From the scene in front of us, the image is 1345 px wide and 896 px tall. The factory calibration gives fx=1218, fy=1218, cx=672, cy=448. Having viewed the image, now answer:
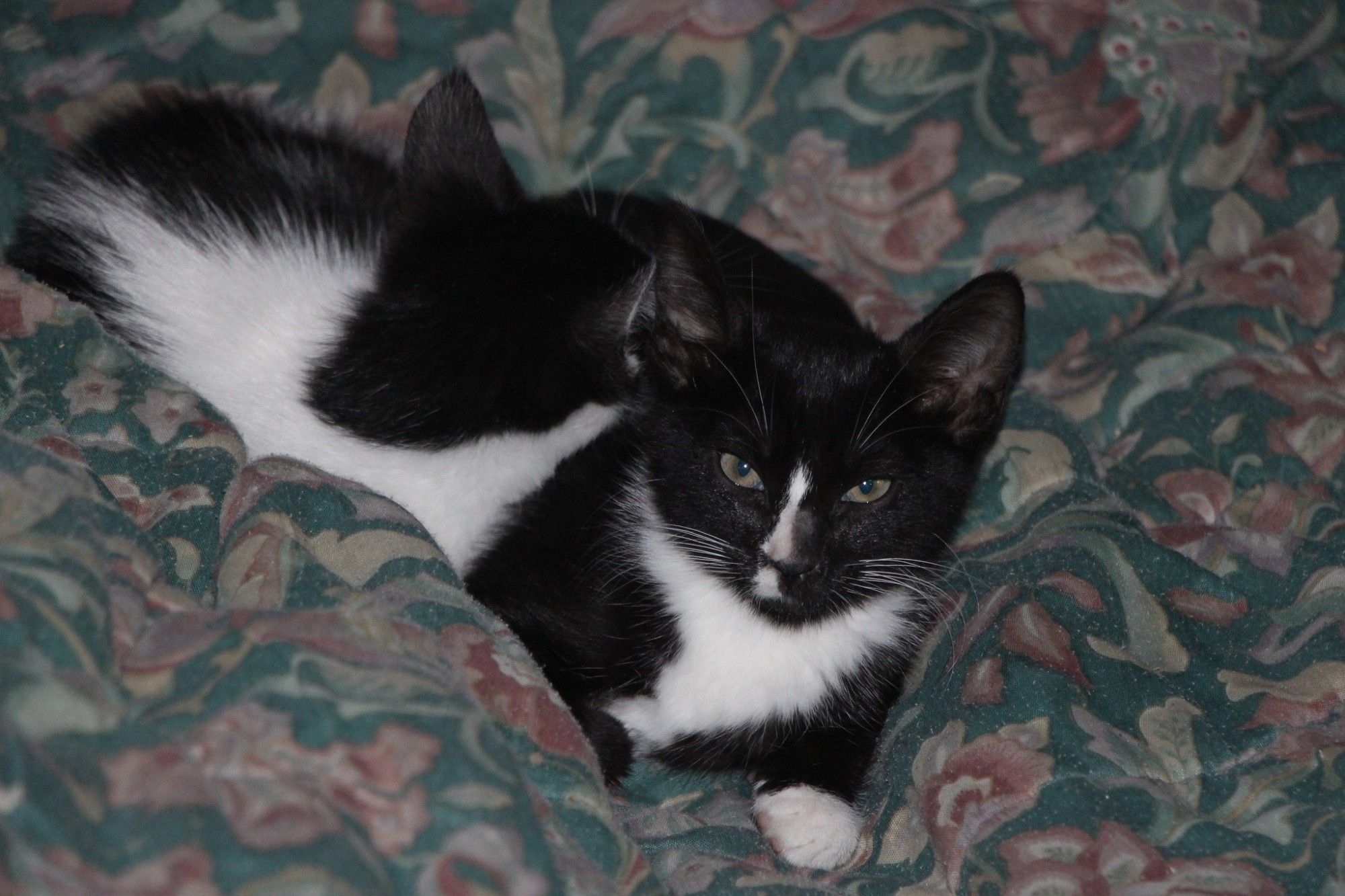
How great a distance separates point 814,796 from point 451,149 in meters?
1.01

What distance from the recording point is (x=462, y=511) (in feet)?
5.57

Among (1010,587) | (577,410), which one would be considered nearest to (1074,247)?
(1010,587)

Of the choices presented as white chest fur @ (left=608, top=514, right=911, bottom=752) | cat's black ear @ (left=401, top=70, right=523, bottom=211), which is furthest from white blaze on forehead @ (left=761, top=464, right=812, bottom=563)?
cat's black ear @ (left=401, top=70, right=523, bottom=211)

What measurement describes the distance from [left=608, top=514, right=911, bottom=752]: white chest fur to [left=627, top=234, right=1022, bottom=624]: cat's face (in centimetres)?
3

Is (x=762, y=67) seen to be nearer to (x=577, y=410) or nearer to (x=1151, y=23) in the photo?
(x=1151, y=23)

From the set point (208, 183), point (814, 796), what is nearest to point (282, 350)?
point (208, 183)

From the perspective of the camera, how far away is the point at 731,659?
5.22 feet

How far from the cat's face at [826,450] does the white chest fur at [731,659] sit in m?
0.03

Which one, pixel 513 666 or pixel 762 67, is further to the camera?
pixel 762 67

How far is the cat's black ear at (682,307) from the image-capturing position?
1.44 meters

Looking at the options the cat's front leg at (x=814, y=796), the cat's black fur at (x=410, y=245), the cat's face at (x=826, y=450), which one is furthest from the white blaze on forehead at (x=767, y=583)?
the cat's black fur at (x=410, y=245)

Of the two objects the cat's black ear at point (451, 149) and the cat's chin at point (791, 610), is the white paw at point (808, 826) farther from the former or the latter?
the cat's black ear at point (451, 149)

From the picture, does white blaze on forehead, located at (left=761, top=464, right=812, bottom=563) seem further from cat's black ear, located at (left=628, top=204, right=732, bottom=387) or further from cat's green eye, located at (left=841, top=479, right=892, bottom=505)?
cat's black ear, located at (left=628, top=204, right=732, bottom=387)

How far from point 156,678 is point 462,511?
0.63 m
